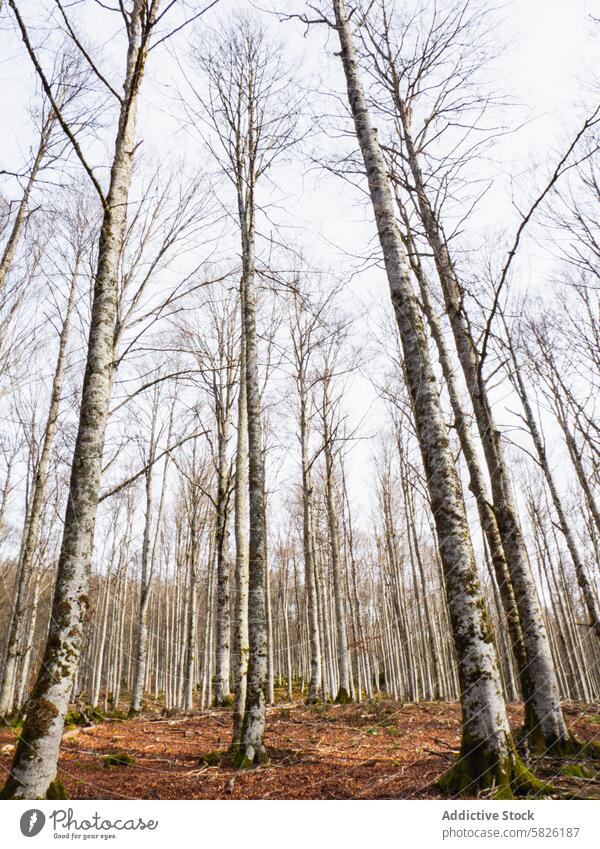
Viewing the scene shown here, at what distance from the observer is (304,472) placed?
36.6 feet

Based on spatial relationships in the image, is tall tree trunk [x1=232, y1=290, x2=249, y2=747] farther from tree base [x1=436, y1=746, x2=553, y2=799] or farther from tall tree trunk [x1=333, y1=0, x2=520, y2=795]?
tree base [x1=436, y1=746, x2=553, y2=799]

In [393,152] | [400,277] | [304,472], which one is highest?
[393,152]

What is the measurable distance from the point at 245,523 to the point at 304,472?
4011 mm

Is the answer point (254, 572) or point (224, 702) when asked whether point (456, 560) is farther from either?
point (224, 702)

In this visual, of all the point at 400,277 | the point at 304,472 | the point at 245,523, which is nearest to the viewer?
the point at 400,277
